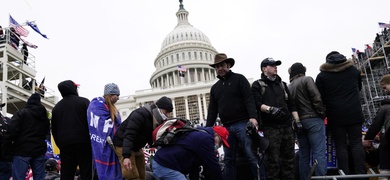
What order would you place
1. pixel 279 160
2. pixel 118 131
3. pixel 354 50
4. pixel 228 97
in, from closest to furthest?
pixel 118 131
pixel 279 160
pixel 228 97
pixel 354 50

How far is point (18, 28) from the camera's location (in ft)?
71.4

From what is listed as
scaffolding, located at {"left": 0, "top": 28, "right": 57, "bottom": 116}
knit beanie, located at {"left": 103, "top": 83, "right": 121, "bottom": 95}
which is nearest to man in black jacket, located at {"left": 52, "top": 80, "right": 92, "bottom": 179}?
knit beanie, located at {"left": 103, "top": 83, "right": 121, "bottom": 95}

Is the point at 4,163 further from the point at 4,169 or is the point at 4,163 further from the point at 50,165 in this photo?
the point at 50,165

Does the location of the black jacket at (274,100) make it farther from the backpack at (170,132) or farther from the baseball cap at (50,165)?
the baseball cap at (50,165)

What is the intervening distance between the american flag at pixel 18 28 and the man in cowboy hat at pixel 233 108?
20238mm

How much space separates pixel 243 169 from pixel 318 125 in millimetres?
1298

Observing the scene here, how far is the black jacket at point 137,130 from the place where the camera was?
3.82m

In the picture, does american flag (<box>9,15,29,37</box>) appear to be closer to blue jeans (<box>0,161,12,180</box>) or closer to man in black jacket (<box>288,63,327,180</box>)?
blue jeans (<box>0,161,12,180</box>)

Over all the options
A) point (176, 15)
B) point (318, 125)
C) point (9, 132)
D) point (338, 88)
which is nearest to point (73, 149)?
point (9, 132)

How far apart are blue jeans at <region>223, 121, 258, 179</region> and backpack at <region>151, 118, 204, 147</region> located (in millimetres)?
1349

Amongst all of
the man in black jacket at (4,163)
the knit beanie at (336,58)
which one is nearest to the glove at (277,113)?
the knit beanie at (336,58)

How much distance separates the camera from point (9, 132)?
5195mm

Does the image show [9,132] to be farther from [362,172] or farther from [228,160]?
[362,172]

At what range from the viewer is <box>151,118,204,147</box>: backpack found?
3361mm
